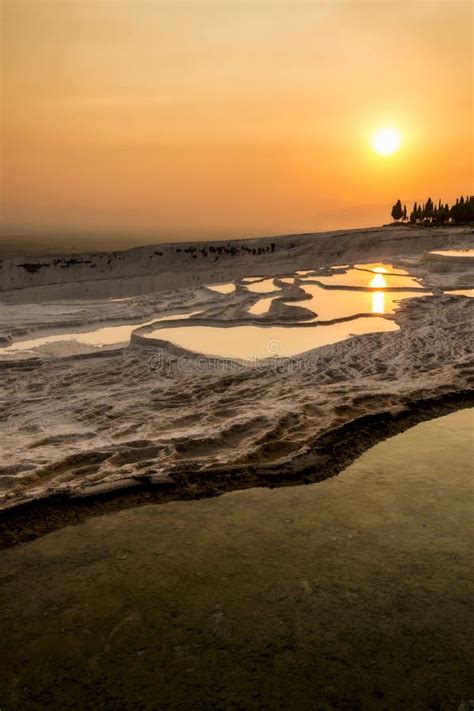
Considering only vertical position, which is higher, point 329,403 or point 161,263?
point 161,263

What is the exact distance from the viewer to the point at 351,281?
1881 cm

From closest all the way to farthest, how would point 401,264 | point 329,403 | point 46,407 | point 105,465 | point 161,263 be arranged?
point 105,465, point 329,403, point 46,407, point 401,264, point 161,263

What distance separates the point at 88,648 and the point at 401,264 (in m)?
22.9

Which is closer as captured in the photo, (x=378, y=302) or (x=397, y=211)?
(x=378, y=302)

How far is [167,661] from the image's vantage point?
8.81ft

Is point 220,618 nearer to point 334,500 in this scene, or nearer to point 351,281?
point 334,500

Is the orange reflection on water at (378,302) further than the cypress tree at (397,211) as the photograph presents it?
No

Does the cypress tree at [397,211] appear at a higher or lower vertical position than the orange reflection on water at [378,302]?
higher

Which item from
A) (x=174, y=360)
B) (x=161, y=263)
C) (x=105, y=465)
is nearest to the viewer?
(x=105, y=465)

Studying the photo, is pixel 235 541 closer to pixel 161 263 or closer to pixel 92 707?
pixel 92 707

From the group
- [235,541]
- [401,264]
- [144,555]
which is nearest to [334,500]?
[235,541]

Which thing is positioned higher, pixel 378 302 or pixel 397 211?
pixel 397 211

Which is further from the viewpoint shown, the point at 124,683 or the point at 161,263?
the point at 161,263

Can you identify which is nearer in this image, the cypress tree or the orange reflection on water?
the orange reflection on water
